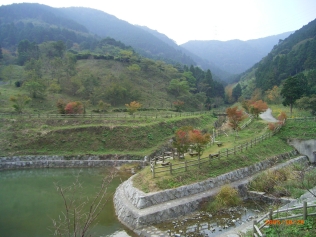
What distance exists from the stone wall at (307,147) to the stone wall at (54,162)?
16840 mm

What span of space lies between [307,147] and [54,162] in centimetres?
2714

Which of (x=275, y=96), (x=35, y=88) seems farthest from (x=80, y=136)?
(x=275, y=96)

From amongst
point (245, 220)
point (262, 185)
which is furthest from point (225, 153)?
point (245, 220)

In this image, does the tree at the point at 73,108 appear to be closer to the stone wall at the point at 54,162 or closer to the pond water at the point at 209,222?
the stone wall at the point at 54,162

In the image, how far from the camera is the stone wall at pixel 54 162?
26391 millimetres

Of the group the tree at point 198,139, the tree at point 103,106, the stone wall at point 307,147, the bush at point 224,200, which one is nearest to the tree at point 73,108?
the tree at point 103,106

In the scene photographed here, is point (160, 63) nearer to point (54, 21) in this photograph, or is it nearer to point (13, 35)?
point (13, 35)

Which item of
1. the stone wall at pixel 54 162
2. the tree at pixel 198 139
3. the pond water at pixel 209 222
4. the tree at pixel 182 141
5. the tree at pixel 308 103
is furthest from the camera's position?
the tree at pixel 308 103

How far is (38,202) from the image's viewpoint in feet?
56.2

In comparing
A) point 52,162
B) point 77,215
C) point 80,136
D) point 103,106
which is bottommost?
point 52,162

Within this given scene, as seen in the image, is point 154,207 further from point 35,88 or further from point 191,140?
point 35,88

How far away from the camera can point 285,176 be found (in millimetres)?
17719

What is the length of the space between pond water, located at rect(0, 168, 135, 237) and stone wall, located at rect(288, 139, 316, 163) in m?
19.0

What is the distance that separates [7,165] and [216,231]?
76.2 feet
